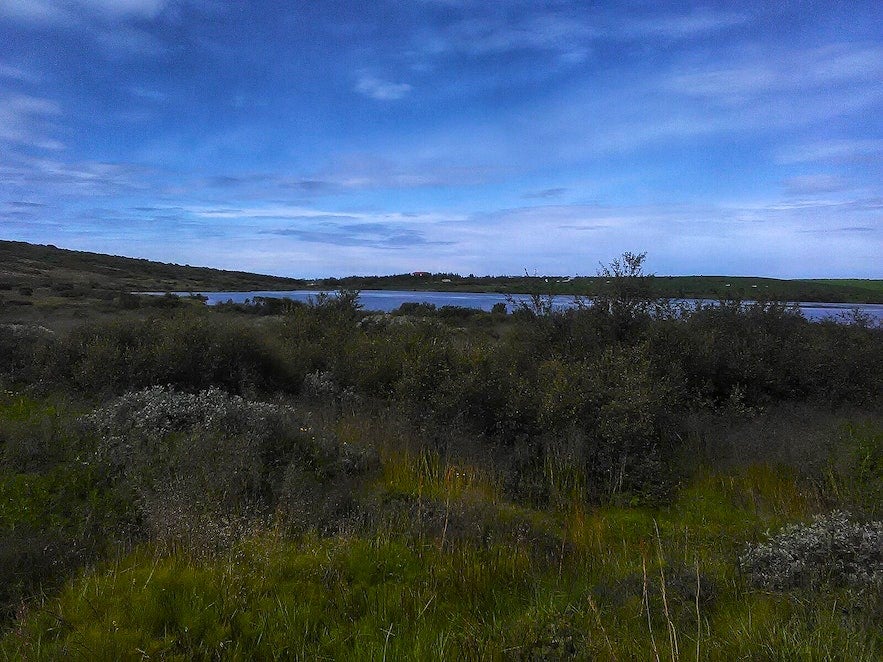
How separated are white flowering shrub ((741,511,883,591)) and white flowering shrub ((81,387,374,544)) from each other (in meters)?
4.65

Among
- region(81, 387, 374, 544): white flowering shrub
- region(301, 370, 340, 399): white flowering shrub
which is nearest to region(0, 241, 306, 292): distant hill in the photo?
region(301, 370, 340, 399): white flowering shrub

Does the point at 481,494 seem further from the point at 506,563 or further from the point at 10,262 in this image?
the point at 10,262

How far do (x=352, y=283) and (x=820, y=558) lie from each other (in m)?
23.1

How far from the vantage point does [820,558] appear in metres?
4.84

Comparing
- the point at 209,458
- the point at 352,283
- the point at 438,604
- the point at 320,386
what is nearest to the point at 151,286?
the point at 352,283

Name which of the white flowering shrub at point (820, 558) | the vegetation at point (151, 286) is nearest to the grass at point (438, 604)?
the white flowering shrub at point (820, 558)

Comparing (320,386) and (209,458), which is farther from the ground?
(320,386)

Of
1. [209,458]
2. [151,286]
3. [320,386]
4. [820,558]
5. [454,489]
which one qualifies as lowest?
[454,489]

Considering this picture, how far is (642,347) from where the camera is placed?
10.2 meters

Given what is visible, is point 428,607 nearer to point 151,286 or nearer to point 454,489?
point 454,489

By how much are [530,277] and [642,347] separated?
5.43 metres

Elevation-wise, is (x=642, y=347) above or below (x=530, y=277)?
below

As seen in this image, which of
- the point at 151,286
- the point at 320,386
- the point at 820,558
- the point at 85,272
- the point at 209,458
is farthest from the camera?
the point at 85,272

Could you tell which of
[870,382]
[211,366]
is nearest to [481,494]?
[211,366]
